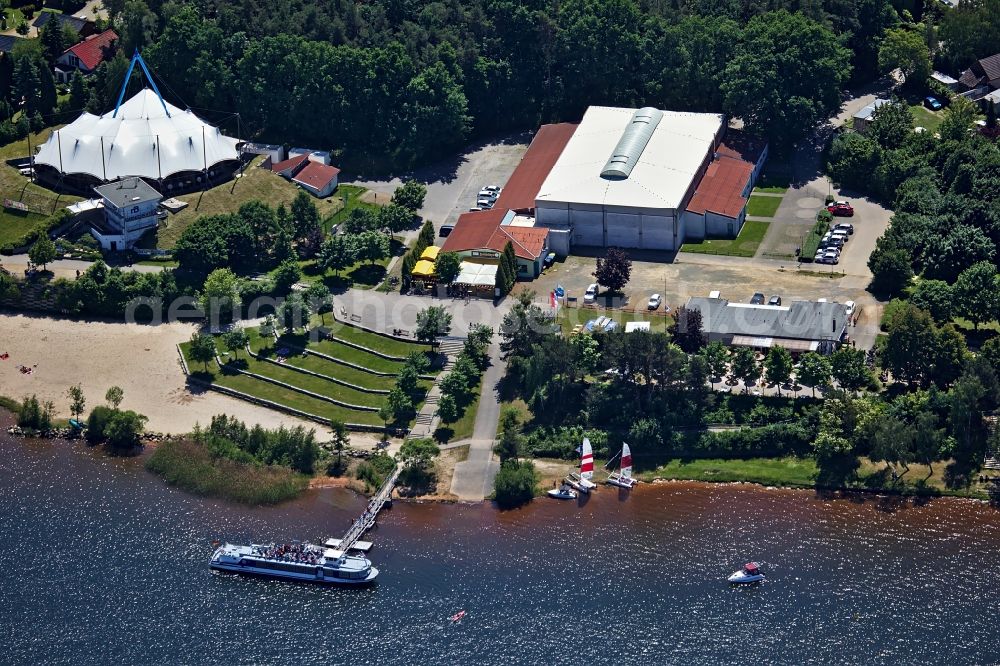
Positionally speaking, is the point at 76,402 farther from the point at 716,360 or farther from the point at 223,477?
the point at 716,360

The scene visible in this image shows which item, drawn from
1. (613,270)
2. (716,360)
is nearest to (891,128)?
(613,270)

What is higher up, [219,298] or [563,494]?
[219,298]

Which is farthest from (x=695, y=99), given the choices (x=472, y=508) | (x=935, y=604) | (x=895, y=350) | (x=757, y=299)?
(x=935, y=604)

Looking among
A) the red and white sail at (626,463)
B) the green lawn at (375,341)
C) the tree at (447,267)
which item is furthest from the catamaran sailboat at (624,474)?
the tree at (447,267)

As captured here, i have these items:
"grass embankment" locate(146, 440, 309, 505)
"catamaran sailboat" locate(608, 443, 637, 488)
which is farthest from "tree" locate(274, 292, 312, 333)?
"catamaran sailboat" locate(608, 443, 637, 488)

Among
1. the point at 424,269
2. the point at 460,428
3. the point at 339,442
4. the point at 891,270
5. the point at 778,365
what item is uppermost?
the point at 891,270

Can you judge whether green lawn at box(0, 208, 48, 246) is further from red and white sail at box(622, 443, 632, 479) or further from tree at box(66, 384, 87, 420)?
red and white sail at box(622, 443, 632, 479)

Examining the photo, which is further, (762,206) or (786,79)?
(786,79)
